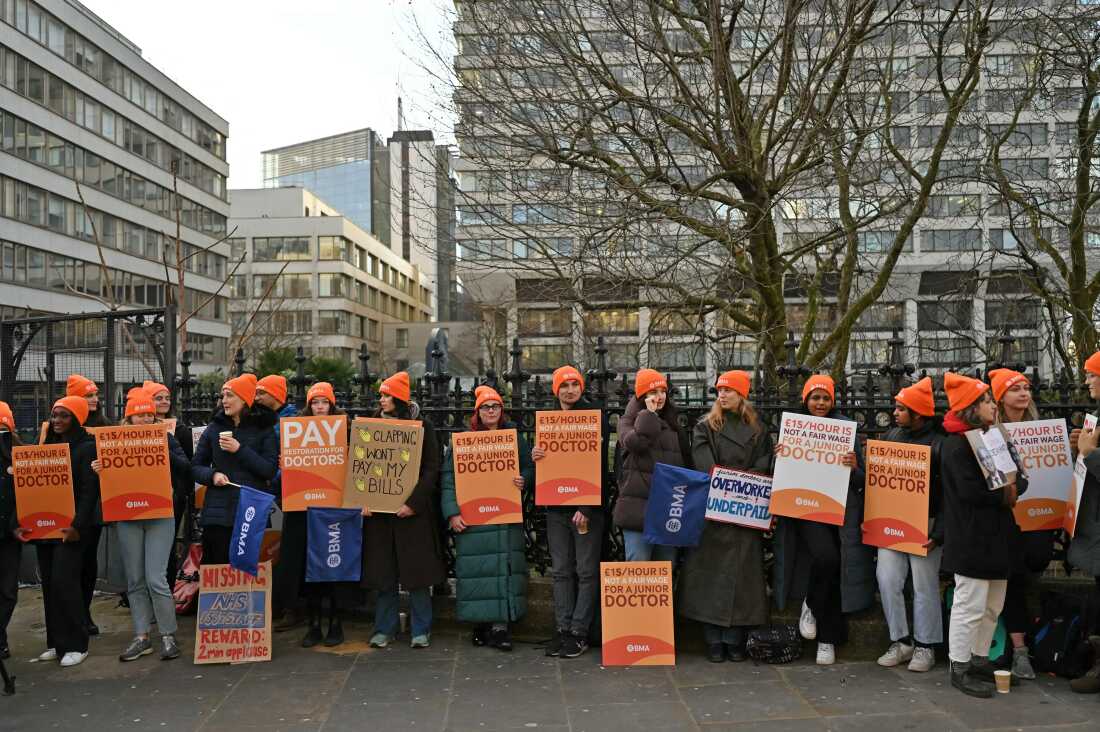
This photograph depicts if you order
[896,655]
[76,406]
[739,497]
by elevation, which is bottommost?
Result: [896,655]

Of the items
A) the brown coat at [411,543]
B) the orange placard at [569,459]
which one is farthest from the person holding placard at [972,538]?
the brown coat at [411,543]

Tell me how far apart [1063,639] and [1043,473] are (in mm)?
1090

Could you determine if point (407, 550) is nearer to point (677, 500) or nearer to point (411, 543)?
point (411, 543)

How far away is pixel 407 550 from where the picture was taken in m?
6.82

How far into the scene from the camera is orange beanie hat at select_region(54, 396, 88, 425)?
6.83m

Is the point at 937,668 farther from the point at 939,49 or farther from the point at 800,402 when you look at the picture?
the point at 939,49

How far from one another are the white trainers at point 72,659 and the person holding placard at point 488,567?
2.80 m

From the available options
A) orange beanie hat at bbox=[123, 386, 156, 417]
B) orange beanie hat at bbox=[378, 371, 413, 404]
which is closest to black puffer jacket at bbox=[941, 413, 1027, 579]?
orange beanie hat at bbox=[378, 371, 413, 404]

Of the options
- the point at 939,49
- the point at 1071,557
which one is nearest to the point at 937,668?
the point at 1071,557

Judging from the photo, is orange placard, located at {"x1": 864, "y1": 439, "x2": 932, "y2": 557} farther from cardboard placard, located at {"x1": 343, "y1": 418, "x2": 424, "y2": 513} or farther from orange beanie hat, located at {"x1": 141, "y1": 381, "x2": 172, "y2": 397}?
orange beanie hat, located at {"x1": 141, "y1": 381, "x2": 172, "y2": 397}

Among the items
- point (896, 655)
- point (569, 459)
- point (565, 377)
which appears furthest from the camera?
point (565, 377)

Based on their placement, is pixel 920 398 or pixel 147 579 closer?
pixel 920 398

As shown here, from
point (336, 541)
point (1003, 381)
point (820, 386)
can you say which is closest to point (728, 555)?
point (820, 386)

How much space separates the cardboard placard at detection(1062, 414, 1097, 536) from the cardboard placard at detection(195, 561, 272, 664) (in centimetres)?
564
